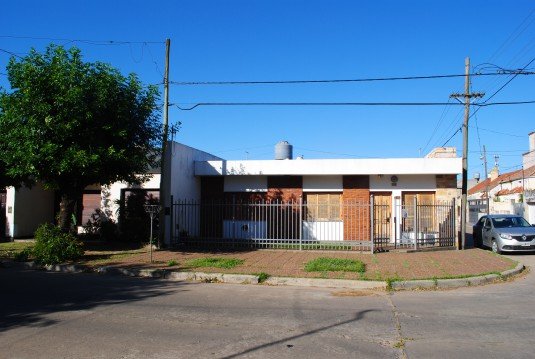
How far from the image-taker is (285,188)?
2112cm

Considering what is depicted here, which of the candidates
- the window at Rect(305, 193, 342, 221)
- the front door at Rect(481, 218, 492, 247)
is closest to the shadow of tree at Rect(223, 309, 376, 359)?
the front door at Rect(481, 218, 492, 247)

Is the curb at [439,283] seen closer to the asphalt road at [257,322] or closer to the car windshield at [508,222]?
the asphalt road at [257,322]

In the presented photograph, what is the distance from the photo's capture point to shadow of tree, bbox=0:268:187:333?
7383mm

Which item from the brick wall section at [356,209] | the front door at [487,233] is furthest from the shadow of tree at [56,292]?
the front door at [487,233]

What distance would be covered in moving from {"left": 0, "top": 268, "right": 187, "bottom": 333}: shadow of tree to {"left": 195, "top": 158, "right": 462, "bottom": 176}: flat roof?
9707 millimetres

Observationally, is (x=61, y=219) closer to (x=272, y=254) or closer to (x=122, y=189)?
(x=122, y=189)

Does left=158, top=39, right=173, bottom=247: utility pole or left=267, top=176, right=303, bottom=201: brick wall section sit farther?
left=267, top=176, right=303, bottom=201: brick wall section

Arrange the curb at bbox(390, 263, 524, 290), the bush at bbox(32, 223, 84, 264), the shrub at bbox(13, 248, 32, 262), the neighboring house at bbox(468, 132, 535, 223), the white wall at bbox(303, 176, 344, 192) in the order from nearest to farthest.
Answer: the curb at bbox(390, 263, 524, 290) < the bush at bbox(32, 223, 84, 264) < the shrub at bbox(13, 248, 32, 262) < the white wall at bbox(303, 176, 344, 192) < the neighboring house at bbox(468, 132, 535, 223)

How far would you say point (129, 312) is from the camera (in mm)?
7684

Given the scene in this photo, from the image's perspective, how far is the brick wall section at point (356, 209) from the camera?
799 inches

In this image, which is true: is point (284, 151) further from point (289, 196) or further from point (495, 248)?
point (495, 248)

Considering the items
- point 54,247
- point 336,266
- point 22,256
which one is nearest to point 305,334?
point 336,266

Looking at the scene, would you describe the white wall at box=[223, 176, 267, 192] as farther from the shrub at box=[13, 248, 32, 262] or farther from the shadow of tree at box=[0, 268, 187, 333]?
the shadow of tree at box=[0, 268, 187, 333]

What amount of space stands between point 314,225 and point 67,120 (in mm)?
11538
